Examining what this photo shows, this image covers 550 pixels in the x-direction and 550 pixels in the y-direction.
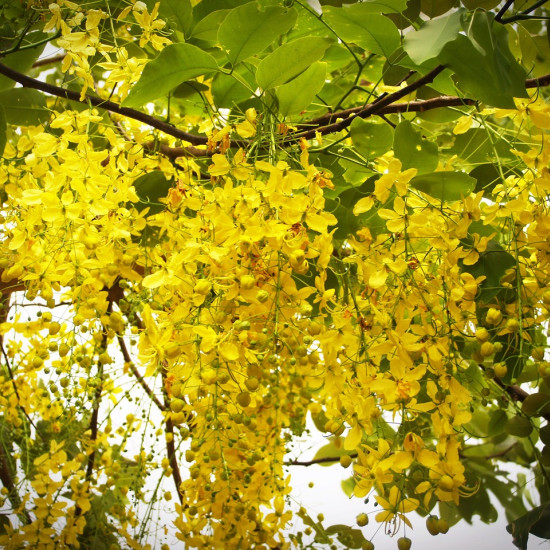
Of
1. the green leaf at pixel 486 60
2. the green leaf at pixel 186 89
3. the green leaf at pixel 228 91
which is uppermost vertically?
the green leaf at pixel 186 89

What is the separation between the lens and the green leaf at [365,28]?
1.81ft

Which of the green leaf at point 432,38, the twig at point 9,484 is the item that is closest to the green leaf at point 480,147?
the green leaf at point 432,38

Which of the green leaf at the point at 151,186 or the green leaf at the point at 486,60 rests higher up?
the green leaf at the point at 151,186

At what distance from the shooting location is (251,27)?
0.53 metres

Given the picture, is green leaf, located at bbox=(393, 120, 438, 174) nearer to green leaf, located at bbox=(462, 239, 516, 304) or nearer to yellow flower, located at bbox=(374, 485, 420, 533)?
green leaf, located at bbox=(462, 239, 516, 304)

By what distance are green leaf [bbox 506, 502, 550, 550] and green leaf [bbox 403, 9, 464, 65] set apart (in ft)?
1.62

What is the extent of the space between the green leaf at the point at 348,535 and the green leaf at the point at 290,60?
0.76 metres

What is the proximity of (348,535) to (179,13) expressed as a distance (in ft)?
2.74

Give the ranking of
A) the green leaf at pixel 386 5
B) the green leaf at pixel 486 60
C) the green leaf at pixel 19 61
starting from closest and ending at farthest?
1. the green leaf at pixel 486 60
2. the green leaf at pixel 386 5
3. the green leaf at pixel 19 61

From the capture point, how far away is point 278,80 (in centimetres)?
54

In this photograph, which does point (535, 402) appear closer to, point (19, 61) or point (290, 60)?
point (290, 60)

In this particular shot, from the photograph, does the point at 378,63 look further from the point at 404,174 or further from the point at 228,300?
the point at 228,300

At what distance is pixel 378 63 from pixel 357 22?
282mm

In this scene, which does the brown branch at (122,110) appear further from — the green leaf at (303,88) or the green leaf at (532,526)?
the green leaf at (532,526)
